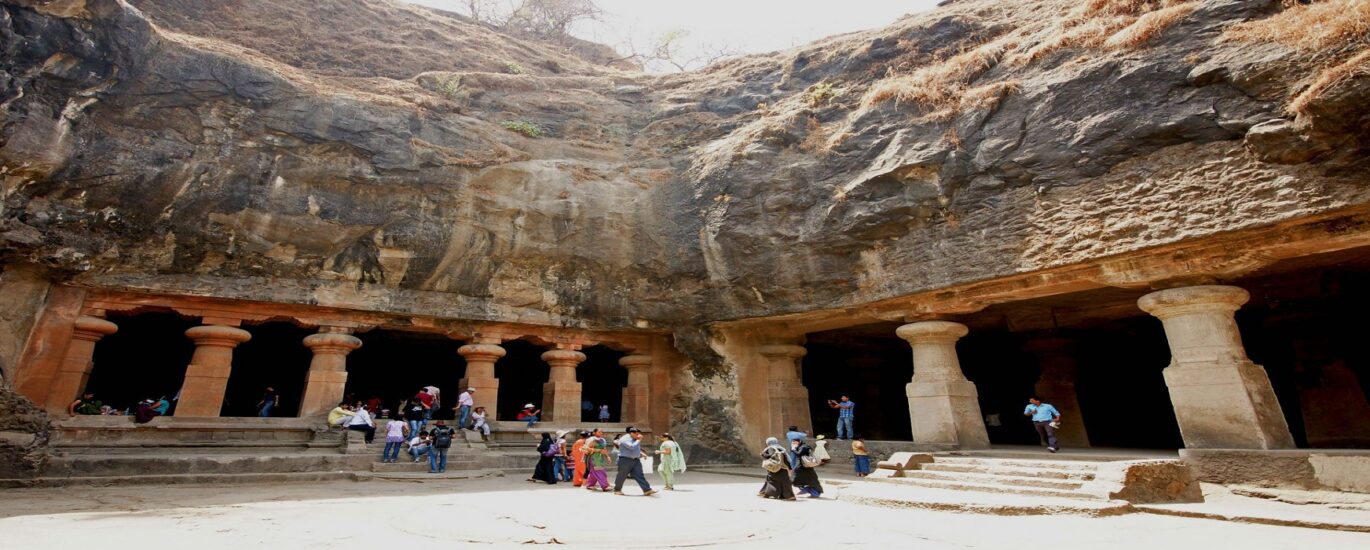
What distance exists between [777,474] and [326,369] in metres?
8.85

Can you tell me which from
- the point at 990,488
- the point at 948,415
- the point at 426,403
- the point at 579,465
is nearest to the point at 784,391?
the point at 948,415

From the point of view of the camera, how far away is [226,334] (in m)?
11.5

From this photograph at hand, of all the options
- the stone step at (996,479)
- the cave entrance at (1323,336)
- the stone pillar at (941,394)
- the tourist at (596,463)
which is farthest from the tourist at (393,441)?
the cave entrance at (1323,336)

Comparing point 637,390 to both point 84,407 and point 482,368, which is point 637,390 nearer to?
point 482,368

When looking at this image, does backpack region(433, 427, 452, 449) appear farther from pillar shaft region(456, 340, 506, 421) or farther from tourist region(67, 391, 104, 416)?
tourist region(67, 391, 104, 416)

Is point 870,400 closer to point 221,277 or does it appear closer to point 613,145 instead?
point 613,145

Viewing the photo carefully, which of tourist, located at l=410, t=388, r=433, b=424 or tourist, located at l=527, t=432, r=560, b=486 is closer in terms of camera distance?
tourist, located at l=527, t=432, r=560, b=486

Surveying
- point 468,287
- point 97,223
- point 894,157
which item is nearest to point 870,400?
point 894,157

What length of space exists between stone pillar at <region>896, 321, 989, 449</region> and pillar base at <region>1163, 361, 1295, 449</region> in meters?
2.87

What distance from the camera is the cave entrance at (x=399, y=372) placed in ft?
57.6

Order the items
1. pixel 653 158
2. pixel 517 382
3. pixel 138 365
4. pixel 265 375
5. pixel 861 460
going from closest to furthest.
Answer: pixel 861 460, pixel 653 158, pixel 138 365, pixel 265 375, pixel 517 382

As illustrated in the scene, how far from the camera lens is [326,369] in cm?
1214

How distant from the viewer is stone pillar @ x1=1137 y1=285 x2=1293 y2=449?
8.07 m

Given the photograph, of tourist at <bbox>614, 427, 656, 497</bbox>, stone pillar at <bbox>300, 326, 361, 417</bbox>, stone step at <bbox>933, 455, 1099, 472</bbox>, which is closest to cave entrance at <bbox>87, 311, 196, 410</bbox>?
stone pillar at <bbox>300, 326, 361, 417</bbox>
